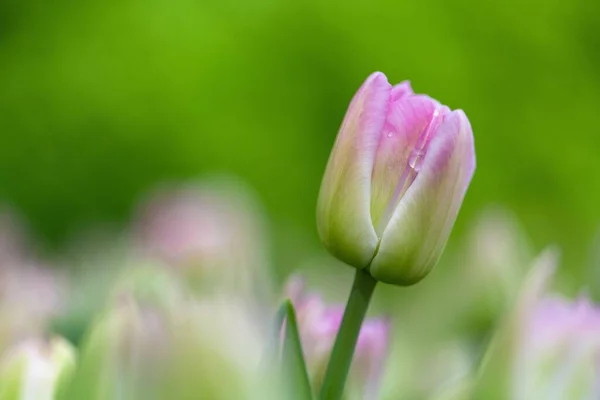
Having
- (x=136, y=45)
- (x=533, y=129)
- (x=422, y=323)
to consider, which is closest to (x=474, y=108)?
(x=533, y=129)

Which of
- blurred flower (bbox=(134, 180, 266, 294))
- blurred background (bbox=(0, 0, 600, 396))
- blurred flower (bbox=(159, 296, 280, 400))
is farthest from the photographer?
blurred background (bbox=(0, 0, 600, 396))

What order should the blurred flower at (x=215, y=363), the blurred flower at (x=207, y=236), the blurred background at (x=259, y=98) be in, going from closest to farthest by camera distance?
the blurred flower at (x=215, y=363)
the blurred flower at (x=207, y=236)
the blurred background at (x=259, y=98)

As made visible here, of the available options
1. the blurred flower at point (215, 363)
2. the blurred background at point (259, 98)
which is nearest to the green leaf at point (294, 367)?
the blurred flower at point (215, 363)

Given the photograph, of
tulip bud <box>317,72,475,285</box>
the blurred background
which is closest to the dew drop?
tulip bud <box>317,72,475,285</box>

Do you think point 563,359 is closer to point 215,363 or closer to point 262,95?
point 215,363

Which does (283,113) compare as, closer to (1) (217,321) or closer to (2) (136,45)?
(2) (136,45)

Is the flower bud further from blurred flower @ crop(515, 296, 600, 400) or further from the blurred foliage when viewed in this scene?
the blurred foliage

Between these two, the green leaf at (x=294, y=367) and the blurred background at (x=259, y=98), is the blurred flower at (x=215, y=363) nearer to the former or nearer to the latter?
the green leaf at (x=294, y=367)
